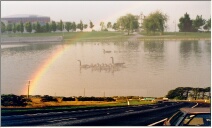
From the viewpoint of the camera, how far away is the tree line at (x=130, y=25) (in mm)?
6352

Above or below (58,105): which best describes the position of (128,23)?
above

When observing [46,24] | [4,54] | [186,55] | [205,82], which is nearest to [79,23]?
[46,24]

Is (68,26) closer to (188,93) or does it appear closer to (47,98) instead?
(47,98)

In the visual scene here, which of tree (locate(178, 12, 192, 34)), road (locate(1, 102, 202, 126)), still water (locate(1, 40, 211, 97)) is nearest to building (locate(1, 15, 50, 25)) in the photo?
still water (locate(1, 40, 211, 97))

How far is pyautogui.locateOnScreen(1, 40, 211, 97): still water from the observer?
6.27m

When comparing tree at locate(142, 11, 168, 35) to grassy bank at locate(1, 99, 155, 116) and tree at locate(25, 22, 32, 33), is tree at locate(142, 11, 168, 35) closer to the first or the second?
grassy bank at locate(1, 99, 155, 116)

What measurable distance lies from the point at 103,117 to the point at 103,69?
104cm

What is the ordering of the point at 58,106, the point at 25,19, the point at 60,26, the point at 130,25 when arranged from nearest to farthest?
the point at 58,106 → the point at 25,19 → the point at 130,25 → the point at 60,26

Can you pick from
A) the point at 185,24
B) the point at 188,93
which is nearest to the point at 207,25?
the point at 185,24

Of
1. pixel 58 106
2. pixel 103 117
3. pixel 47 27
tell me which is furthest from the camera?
pixel 47 27

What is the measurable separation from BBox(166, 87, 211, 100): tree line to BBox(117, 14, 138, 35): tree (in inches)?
60.5

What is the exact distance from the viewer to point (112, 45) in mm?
6680

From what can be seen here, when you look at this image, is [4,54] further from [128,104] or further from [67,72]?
[128,104]

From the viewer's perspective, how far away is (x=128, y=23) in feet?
21.6
